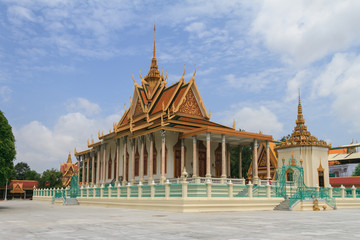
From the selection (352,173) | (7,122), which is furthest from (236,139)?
(352,173)

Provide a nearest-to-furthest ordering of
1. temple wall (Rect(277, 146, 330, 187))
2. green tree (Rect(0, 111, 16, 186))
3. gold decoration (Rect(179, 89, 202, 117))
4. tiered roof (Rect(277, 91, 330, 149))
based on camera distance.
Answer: green tree (Rect(0, 111, 16, 186)) < gold decoration (Rect(179, 89, 202, 117)) < temple wall (Rect(277, 146, 330, 187)) < tiered roof (Rect(277, 91, 330, 149))

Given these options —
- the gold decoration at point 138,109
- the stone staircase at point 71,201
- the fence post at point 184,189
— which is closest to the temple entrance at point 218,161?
the gold decoration at point 138,109

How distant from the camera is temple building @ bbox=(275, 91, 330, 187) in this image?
31969 mm

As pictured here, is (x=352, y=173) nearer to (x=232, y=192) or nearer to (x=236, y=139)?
(x=236, y=139)

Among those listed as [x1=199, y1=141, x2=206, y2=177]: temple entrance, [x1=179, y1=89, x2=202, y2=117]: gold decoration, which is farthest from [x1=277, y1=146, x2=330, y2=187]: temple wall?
[x1=199, y1=141, x2=206, y2=177]: temple entrance

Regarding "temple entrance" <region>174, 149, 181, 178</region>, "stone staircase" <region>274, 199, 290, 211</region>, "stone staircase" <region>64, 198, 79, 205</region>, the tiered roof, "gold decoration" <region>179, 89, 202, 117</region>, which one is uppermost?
"gold decoration" <region>179, 89, 202, 117</region>

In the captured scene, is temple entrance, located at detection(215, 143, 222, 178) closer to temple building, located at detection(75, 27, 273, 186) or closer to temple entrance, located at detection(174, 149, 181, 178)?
temple building, located at detection(75, 27, 273, 186)

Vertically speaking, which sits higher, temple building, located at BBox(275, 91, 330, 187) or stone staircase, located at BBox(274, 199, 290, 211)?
temple building, located at BBox(275, 91, 330, 187)

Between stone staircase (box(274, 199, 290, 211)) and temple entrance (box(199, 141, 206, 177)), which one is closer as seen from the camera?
stone staircase (box(274, 199, 290, 211))

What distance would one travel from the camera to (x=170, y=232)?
8.52m

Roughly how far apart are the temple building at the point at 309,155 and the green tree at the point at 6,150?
2116 cm

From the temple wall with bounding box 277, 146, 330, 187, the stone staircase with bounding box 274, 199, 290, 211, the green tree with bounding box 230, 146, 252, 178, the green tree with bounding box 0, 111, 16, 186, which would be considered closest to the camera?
the stone staircase with bounding box 274, 199, 290, 211

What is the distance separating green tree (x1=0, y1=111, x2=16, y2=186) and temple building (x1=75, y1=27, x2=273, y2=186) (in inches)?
337

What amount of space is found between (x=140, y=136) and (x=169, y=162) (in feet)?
9.98
